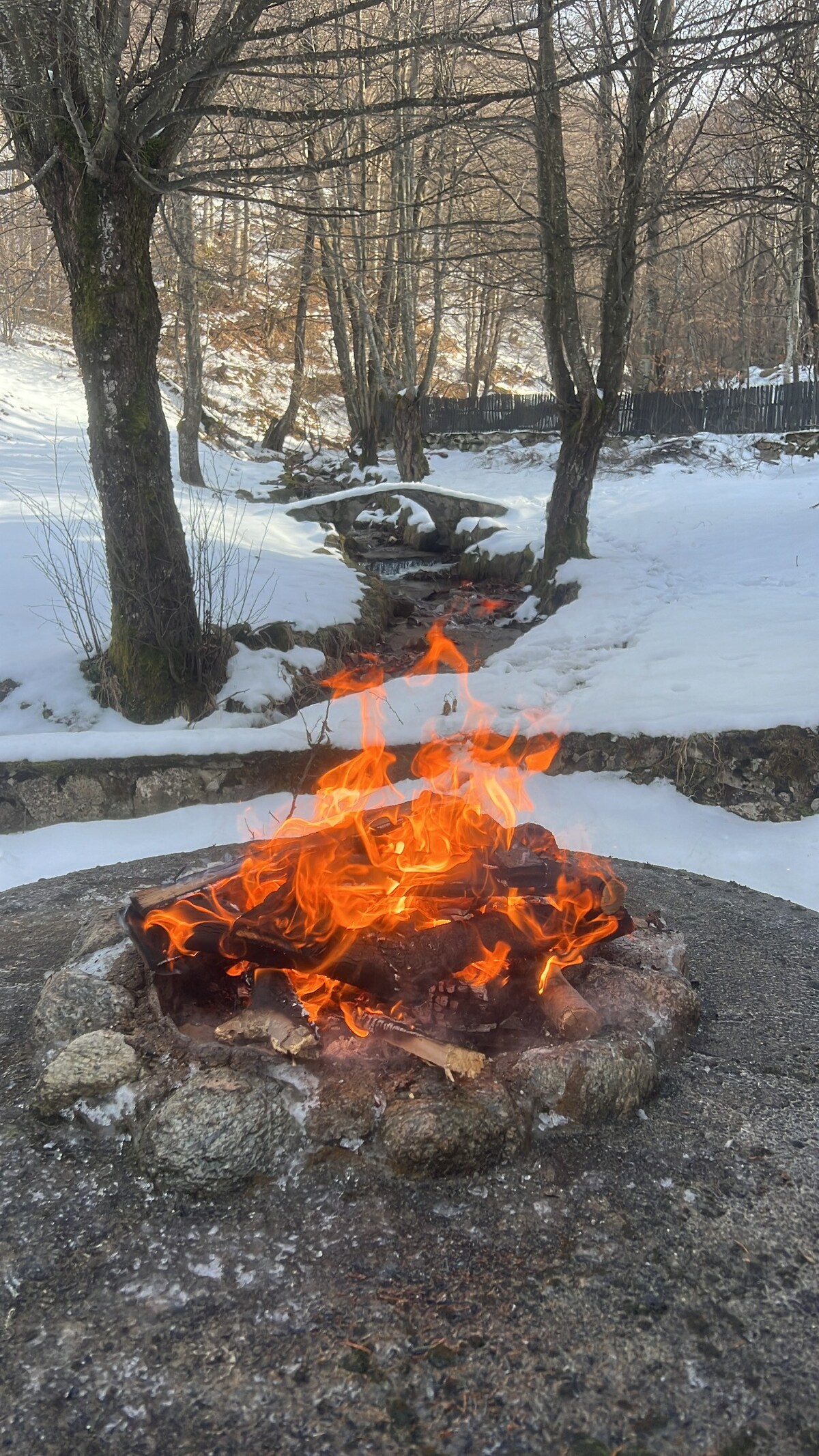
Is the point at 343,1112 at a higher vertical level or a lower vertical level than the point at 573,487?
lower

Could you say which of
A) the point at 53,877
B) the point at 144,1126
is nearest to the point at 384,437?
the point at 53,877

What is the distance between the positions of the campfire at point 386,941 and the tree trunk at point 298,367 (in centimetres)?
1888

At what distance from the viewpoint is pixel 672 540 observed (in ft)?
37.4

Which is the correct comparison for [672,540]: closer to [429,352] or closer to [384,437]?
[429,352]

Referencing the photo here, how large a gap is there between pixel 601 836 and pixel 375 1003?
2594mm

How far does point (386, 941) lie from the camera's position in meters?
2.62

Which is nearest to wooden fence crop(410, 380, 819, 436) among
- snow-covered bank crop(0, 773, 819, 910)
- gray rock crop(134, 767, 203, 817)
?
snow-covered bank crop(0, 773, 819, 910)

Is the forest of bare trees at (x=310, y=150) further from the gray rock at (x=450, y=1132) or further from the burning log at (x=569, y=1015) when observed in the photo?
the gray rock at (x=450, y=1132)

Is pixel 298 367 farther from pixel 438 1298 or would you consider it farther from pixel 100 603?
pixel 438 1298

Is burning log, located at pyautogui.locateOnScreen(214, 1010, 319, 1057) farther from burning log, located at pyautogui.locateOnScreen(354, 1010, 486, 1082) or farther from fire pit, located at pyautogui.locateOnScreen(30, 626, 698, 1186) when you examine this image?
burning log, located at pyautogui.locateOnScreen(354, 1010, 486, 1082)

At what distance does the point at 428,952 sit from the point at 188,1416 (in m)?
1.27

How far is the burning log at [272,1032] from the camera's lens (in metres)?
2.32

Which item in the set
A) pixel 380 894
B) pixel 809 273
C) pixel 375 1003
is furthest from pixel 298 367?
pixel 375 1003

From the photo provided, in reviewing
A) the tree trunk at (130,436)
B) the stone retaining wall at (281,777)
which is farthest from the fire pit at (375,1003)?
the tree trunk at (130,436)
